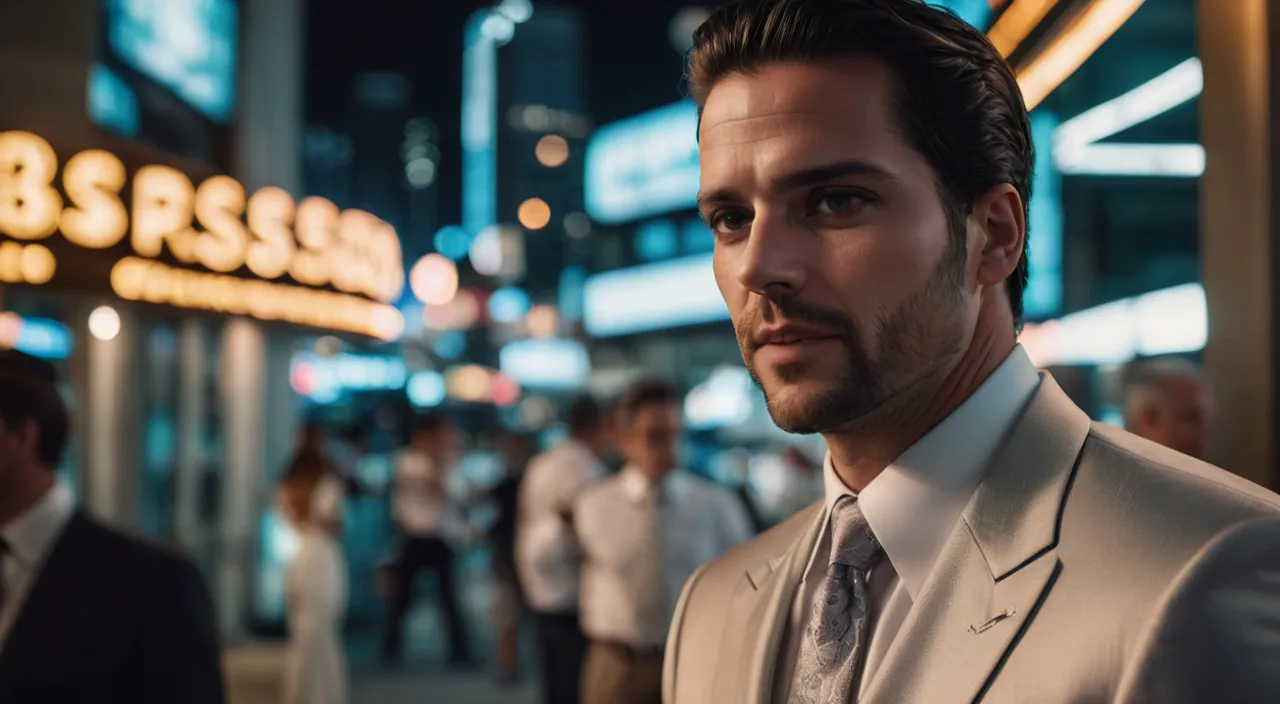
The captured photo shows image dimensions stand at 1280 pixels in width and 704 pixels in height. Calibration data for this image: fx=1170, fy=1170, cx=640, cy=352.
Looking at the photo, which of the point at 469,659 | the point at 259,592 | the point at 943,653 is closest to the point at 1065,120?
the point at 469,659

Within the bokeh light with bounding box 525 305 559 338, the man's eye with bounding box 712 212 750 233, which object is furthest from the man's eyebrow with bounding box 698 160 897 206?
the bokeh light with bounding box 525 305 559 338

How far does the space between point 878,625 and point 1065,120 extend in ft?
25.8

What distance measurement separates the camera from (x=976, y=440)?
4.46 ft

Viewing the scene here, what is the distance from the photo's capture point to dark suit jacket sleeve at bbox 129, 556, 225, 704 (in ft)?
10.2

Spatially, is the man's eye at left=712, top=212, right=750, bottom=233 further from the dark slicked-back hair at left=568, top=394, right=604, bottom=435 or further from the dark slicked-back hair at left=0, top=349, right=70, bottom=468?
the dark slicked-back hair at left=568, top=394, right=604, bottom=435

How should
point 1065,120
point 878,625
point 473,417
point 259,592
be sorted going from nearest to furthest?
point 878,625 → point 1065,120 → point 259,592 → point 473,417

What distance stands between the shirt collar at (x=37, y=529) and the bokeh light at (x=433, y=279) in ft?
89.6

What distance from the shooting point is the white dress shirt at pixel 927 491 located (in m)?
1.34

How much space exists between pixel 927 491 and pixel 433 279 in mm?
30043

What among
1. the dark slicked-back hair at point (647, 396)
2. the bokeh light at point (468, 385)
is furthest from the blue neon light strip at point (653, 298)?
the dark slicked-back hair at point (647, 396)

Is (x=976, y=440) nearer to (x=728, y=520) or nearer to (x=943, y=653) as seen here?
(x=943, y=653)

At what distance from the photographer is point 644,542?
542 centimetres

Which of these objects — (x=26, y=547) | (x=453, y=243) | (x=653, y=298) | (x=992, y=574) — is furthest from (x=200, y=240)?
(x=453, y=243)

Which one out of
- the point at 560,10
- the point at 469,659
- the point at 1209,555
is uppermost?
the point at 560,10
